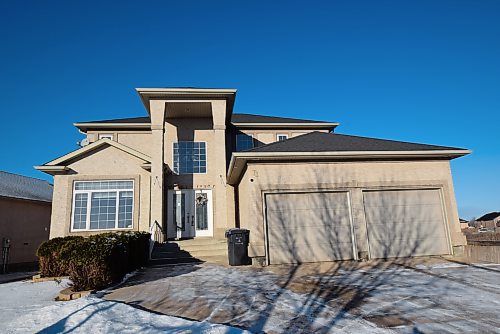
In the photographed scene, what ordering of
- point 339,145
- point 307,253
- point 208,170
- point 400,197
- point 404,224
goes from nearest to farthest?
point 307,253, point 404,224, point 400,197, point 339,145, point 208,170

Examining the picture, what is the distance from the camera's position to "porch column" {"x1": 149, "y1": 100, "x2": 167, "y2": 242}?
45.1ft

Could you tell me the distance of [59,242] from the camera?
991 cm

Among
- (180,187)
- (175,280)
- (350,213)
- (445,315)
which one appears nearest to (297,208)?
(350,213)

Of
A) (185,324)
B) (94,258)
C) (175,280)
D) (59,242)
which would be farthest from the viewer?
(59,242)

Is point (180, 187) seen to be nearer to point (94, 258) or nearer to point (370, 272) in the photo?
point (94, 258)

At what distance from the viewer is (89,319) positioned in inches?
192

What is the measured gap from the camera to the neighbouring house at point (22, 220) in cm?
1557

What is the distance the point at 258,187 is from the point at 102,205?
25.2 ft

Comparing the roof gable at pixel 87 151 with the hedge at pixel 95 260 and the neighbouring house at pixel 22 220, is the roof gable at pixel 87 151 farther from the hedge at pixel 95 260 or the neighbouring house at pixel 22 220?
the hedge at pixel 95 260

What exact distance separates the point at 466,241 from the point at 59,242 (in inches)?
531

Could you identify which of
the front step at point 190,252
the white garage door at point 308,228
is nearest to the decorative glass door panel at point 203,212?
the front step at point 190,252

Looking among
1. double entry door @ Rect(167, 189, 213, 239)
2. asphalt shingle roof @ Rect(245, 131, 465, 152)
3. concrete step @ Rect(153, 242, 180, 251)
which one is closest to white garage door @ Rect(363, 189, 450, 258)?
asphalt shingle roof @ Rect(245, 131, 465, 152)

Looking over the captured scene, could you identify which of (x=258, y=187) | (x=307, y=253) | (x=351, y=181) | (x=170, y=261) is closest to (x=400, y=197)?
(x=351, y=181)

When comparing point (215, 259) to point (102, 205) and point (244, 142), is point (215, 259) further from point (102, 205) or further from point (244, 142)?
point (244, 142)
